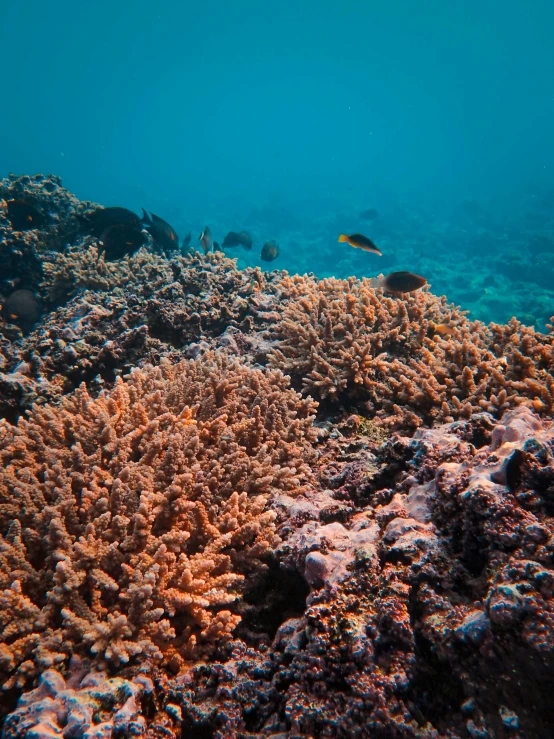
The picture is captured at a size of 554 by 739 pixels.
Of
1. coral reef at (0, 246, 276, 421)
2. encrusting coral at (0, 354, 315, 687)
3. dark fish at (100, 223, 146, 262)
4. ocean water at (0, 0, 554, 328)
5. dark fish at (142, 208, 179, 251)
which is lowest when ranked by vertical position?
encrusting coral at (0, 354, 315, 687)

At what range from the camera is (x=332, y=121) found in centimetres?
15938

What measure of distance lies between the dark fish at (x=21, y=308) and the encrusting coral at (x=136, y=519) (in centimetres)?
565

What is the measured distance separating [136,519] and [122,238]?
6.63 meters

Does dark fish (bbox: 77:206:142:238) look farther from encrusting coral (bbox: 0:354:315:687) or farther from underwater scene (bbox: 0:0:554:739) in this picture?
encrusting coral (bbox: 0:354:315:687)

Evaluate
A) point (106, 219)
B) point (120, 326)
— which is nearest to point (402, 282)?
point (120, 326)

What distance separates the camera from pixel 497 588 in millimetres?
1354

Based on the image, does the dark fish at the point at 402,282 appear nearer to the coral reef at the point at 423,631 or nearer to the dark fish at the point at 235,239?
the coral reef at the point at 423,631

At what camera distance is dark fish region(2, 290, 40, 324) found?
26.3ft

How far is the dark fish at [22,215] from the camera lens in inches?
329

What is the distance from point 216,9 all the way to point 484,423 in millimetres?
110375

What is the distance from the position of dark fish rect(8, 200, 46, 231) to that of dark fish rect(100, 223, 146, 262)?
2.58 meters

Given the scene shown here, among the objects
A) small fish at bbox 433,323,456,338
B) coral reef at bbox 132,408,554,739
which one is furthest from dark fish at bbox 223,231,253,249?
coral reef at bbox 132,408,554,739

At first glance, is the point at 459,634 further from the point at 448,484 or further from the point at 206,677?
the point at 206,677

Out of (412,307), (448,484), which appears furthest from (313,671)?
(412,307)
